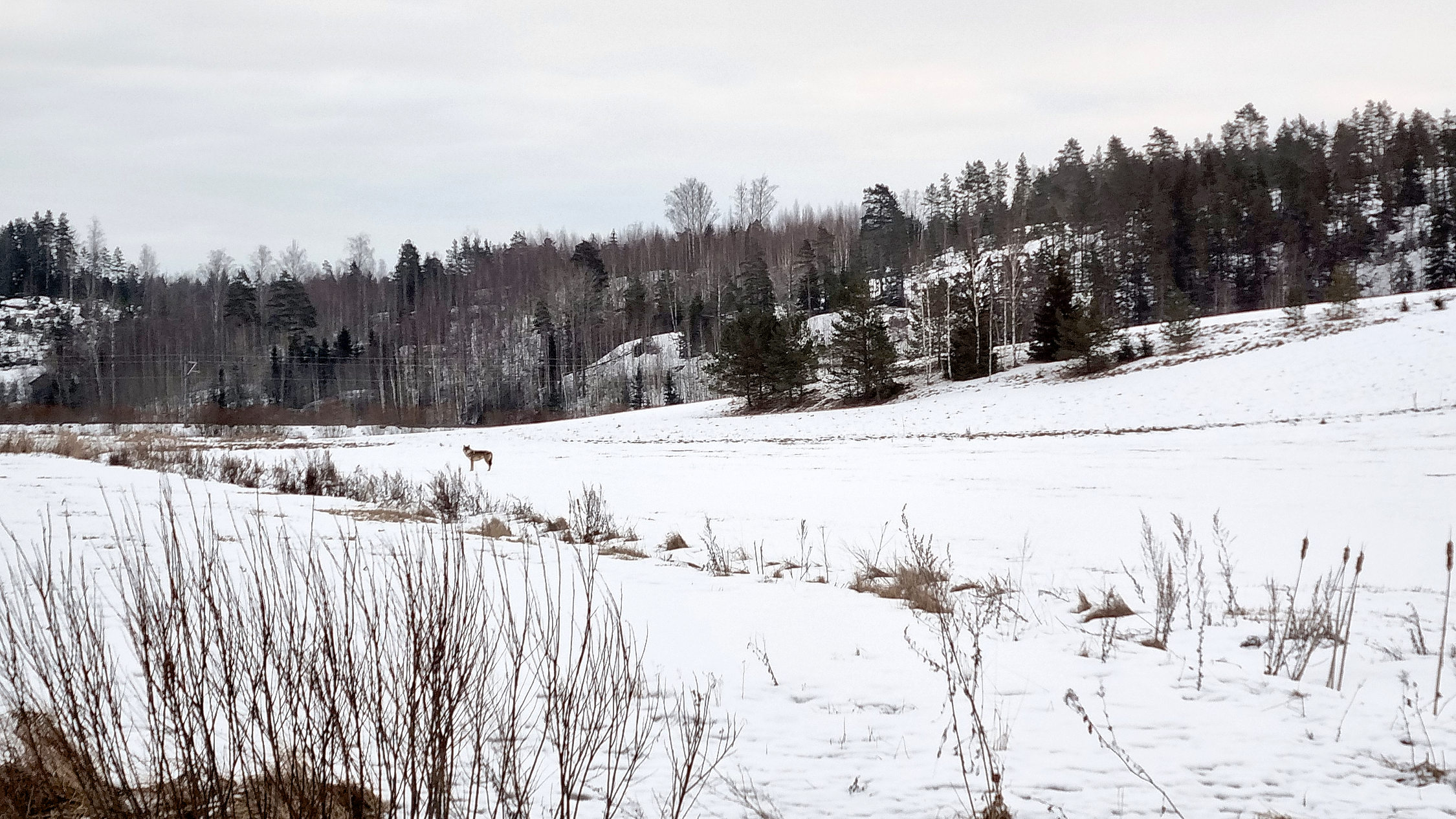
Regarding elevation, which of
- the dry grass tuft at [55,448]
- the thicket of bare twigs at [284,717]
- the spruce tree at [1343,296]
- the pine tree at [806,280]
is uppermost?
the pine tree at [806,280]

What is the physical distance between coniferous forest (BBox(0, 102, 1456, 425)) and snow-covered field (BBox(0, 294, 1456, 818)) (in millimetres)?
14690

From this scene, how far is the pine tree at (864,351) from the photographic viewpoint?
41.5 meters

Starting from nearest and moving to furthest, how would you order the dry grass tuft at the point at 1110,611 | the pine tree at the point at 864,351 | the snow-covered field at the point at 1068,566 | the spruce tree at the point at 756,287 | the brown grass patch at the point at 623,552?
the snow-covered field at the point at 1068,566 < the dry grass tuft at the point at 1110,611 < the brown grass patch at the point at 623,552 < the pine tree at the point at 864,351 < the spruce tree at the point at 756,287

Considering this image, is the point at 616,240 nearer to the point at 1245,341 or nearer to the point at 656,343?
the point at 656,343

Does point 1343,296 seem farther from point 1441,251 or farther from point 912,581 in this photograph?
point 912,581

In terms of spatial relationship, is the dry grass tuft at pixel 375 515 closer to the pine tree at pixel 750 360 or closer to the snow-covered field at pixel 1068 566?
the snow-covered field at pixel 1068 566

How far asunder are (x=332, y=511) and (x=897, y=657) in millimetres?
10324

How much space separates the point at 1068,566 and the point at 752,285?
2263 inches

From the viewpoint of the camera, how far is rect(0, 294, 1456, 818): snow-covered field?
146 inches

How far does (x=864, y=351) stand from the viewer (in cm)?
4184

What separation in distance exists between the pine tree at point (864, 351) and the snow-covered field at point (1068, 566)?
490 inches

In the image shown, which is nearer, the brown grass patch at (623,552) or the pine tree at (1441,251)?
the brown grass patch at (623,552)

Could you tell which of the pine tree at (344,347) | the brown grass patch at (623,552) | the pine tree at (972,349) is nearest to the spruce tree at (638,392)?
the pine tree at (344,347)

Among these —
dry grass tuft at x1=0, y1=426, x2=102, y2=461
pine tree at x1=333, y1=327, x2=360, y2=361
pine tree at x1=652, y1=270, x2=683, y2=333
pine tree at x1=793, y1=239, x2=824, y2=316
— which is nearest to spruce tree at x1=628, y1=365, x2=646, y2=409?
pine tree at x1=652, y1=270, x2=683, y2=333
